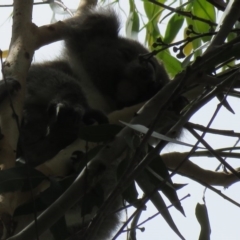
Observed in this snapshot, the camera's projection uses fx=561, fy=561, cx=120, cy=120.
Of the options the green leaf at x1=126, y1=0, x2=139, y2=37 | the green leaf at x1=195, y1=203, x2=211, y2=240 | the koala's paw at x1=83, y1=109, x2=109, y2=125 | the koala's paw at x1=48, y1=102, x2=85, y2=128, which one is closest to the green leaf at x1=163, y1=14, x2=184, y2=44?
the green leaf at x1=126, y1=0, x2=139, y2=37

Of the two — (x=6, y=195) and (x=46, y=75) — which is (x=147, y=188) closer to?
(x=6, y=195)

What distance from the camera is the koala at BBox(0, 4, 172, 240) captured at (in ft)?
6.34

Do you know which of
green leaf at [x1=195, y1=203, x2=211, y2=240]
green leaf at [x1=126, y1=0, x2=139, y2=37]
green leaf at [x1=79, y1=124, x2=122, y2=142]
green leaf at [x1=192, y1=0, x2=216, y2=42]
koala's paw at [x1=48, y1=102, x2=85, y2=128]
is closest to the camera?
green leaf at [x1=79, y1=124, x2=122, y2=142]

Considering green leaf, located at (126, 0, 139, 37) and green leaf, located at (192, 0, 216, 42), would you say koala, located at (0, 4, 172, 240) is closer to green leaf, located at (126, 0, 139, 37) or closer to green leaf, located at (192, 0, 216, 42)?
green leaf, located at (126, 0, 139, 37)

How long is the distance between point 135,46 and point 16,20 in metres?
0.97

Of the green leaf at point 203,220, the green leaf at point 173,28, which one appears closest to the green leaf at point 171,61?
the green leaf at point 173,28

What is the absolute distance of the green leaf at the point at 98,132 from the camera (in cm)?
134

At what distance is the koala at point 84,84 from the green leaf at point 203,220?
0.48m

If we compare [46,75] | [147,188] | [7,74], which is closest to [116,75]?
[46,75]

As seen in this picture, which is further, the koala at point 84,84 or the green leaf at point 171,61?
the green leaf at point 171,61

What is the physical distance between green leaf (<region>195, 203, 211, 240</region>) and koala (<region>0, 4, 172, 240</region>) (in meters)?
0.48

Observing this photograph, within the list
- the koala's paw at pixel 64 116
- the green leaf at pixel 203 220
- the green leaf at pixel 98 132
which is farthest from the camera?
the koala's paw at pixel 64 116

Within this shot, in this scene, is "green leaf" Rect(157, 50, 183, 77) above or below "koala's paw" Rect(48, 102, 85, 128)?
above

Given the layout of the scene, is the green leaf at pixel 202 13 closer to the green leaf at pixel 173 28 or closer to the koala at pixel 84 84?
the green leaf at pixel 173 28
